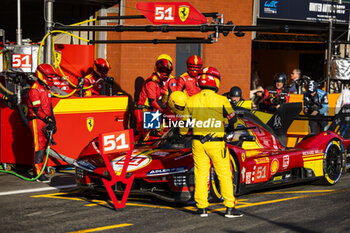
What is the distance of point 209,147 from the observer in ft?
25.6

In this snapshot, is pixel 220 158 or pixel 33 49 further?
pixel 33 49

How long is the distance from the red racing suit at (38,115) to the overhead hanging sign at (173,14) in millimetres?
3074

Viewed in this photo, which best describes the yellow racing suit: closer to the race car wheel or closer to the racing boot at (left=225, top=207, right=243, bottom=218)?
the racing boot at (left=225, top=207, right=243, bottom=218)

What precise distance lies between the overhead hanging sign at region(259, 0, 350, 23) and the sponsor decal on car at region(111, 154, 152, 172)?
439 inches

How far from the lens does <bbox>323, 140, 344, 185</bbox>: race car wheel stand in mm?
10336

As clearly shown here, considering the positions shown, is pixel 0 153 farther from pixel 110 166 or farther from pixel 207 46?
pixel 207 46

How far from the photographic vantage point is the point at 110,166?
8.16 m

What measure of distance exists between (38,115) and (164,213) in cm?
391

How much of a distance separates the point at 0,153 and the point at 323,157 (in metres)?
5.98

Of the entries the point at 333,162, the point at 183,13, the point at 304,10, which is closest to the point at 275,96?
the point at 183,13

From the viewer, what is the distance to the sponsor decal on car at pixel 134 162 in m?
8.24

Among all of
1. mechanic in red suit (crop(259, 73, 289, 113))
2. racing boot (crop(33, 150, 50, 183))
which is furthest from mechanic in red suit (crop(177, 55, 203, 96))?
racing boot (crop(33, 150, 50, 183))

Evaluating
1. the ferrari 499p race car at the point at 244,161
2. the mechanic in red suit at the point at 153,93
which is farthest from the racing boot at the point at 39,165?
the mechanic in red suit at the point at 153,93

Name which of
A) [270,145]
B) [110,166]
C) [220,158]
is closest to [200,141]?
[220,158]
